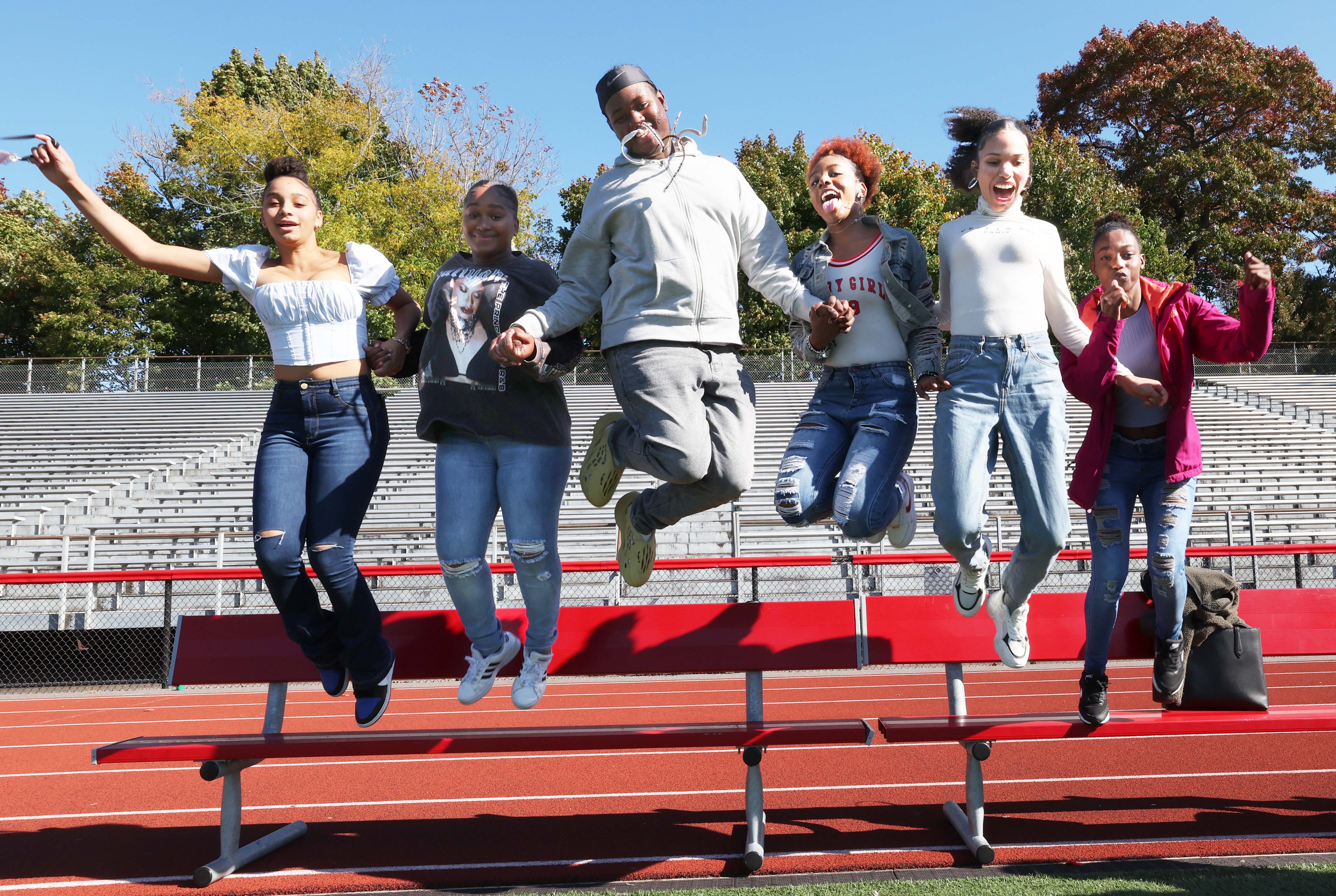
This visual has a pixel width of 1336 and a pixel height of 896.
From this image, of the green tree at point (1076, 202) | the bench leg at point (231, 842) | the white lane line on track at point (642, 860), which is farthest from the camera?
the green tree at point (1076, 202)

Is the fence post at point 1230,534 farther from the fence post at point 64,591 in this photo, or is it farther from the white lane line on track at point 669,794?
the fence post at point 64,591

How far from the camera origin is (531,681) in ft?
11.0

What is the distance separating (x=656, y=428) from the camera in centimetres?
304

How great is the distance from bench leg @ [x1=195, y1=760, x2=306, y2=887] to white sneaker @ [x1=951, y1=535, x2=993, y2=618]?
115 inches

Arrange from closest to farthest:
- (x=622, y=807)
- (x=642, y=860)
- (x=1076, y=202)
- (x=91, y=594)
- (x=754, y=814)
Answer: (x=754, y=814) < (x=642, y=860) < (x=622, y=807) < (x=91, y=594) < (x=1076, y=202)

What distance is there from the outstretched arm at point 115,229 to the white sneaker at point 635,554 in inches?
70.7

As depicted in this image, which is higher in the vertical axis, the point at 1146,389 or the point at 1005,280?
the point at 1005,280

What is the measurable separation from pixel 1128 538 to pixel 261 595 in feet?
27.7

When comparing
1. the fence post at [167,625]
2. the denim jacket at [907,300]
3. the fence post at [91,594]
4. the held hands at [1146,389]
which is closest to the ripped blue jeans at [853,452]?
the denim jacket at [907,300]

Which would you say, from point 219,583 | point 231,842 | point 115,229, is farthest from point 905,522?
point 219,583

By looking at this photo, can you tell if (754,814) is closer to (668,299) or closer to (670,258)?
(668,299)

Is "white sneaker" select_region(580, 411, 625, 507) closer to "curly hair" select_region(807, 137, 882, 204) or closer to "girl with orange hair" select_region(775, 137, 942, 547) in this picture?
"girl with orange hair" select_region(775, 137, 942, 547)

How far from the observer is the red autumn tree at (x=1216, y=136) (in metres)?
30.8

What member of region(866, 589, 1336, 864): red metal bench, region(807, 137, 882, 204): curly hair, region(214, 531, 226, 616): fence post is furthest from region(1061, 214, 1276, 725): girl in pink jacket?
region(214, 531, 226, 616): fence post
